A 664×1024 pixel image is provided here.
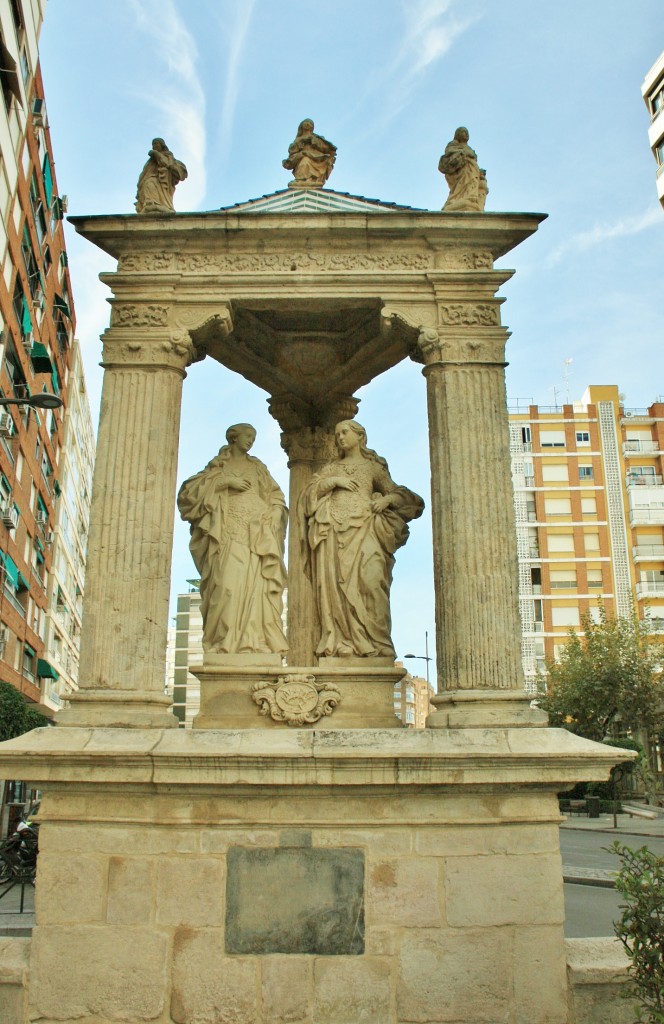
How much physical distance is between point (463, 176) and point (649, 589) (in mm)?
53834

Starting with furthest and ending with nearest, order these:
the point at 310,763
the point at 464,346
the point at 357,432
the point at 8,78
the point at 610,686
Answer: the point at 610,686 < the point at 8,78 < the point at 357,432 < the point at 464,346 < the point at 310,763

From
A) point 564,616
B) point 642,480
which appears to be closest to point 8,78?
point 564,616

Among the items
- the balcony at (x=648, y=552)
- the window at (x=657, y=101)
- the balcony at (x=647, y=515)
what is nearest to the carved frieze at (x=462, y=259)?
the window at (x=657, y=101)

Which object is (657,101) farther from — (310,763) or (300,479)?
(310,763)

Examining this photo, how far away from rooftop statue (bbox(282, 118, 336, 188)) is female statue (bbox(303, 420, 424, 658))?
2.52 m

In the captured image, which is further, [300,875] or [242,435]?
[242,435]

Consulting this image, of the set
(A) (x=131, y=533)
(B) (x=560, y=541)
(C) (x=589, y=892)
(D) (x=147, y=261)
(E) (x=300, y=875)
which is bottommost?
(C) (x=589, y=892)

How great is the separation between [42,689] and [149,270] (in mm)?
40999

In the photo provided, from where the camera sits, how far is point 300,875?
208 inches

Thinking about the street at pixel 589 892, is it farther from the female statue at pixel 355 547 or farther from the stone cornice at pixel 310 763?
the female statue at pixel 355 547

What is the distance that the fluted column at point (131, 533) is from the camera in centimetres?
581

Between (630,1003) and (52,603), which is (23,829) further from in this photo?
(52,603)

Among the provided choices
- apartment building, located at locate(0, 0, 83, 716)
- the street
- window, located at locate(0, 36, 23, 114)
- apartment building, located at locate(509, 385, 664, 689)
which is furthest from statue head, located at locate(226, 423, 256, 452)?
apartment building, located at locate(509, 385, 664, 689)

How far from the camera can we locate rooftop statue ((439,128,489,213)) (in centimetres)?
683
